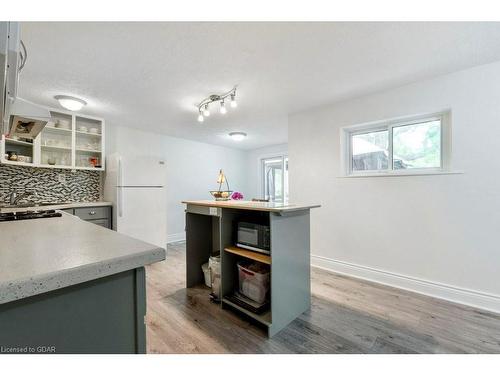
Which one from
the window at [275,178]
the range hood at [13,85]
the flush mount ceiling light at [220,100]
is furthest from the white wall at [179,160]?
the range hood at [13,85]

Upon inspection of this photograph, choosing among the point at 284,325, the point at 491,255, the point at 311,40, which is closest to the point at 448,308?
the point at 491,255

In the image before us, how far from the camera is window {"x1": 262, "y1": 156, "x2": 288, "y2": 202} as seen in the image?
5531mm

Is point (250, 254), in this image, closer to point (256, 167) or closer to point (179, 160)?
point (179, 160)

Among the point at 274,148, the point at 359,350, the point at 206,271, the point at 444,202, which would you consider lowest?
the point at 359,350

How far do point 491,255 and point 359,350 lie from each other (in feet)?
5.13

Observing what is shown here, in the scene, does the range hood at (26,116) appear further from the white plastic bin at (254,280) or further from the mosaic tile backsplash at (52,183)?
the white plastic bin at (254,280)

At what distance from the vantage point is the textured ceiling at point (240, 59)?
1554mm

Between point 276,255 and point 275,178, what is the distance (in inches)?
163

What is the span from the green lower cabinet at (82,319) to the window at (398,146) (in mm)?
2754

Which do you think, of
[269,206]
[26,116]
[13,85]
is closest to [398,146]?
[269,206]

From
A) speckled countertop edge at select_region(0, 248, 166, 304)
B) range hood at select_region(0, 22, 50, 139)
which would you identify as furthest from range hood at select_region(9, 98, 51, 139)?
speckled countertop edge at select_region(0, 248, 166, 304)
